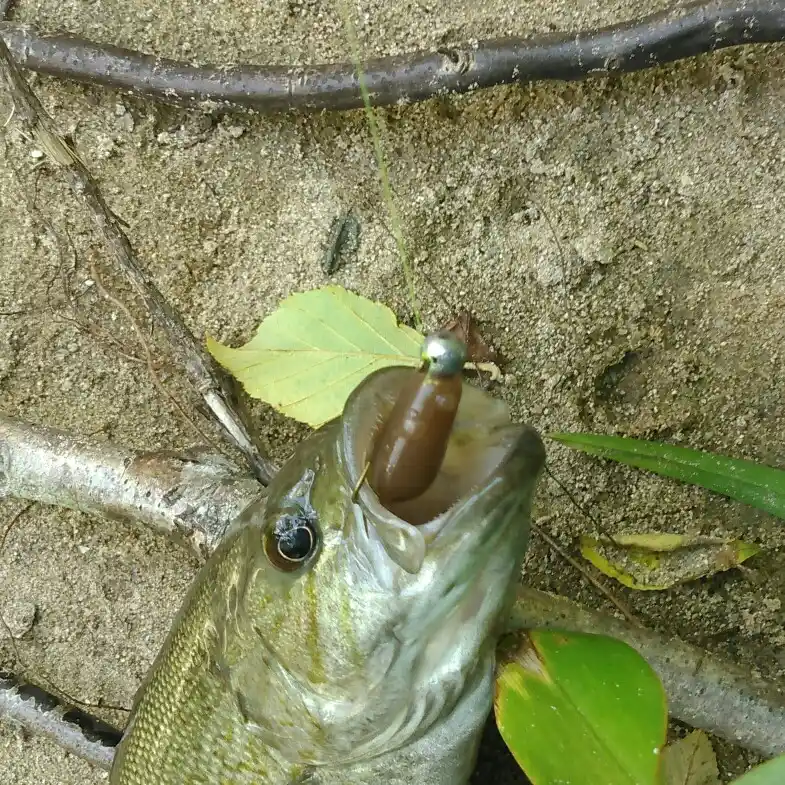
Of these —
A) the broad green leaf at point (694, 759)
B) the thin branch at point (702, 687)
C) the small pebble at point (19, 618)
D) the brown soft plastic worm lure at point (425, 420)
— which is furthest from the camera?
the small pebble at point (19, 618)

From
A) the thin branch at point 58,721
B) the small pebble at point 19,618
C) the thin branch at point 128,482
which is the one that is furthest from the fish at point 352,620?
the small pebble at point 19,618

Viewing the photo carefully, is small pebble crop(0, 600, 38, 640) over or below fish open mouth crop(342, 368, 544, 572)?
below

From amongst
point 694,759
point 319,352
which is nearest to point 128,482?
point 319,352

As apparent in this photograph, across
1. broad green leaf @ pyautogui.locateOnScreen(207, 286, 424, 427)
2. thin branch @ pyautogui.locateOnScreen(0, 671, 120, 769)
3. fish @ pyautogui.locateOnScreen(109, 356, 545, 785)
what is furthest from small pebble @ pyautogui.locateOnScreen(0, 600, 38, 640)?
broad green leaf @ pyautogui.locateOnScreen(207, 286, 424, 427)

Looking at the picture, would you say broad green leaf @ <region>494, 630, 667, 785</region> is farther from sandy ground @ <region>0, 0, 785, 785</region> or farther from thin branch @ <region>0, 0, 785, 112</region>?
thin branch @ <region>0, 0, 785, 112</region>

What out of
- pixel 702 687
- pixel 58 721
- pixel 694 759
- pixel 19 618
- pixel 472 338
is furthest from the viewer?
pixel 19 618

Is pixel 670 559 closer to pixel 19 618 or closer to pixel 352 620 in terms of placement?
pixel 352 620

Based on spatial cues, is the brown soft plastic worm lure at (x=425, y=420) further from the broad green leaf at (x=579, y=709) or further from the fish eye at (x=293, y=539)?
the broad green leaf at (x=579, y=709)
